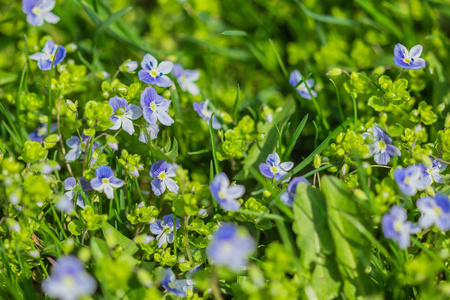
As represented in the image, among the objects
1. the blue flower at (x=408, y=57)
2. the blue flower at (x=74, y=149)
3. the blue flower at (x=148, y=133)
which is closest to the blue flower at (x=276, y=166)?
the blue flower at (x=148, y=133)

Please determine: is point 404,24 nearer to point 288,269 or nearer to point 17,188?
point 288,269

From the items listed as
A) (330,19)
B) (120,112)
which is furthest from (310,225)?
(330,19)

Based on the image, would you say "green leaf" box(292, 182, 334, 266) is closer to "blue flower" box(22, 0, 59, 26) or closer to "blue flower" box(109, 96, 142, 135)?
"blue flower" box(109, 96, 142, 135)

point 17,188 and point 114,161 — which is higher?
point 17,188

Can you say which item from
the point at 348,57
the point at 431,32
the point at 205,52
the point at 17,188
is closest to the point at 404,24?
the point at 431,32

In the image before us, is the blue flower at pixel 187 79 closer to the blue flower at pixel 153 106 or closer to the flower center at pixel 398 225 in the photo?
the blue flower at pixel 153 106

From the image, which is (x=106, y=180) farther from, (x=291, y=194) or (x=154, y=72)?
(x=291, y=194)
